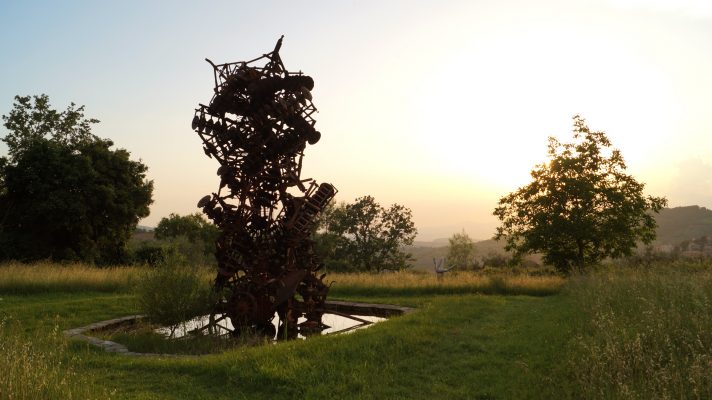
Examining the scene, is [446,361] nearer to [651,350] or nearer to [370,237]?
[651,350]

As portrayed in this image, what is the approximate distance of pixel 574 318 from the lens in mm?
10727

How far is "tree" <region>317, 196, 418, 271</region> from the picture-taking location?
3873cm

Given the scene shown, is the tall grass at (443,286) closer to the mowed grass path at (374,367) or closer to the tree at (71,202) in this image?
the mowed grass path at (374,367)

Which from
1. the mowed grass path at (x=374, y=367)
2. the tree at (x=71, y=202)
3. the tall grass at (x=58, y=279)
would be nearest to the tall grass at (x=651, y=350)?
the mowed grass path at (x=374, y=367)

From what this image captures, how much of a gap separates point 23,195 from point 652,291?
1238 inches

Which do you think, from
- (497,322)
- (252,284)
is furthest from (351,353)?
(497,322)

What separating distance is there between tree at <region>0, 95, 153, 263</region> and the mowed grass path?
19.7 meters

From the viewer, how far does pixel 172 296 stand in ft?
36.4

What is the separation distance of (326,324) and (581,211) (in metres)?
14.4

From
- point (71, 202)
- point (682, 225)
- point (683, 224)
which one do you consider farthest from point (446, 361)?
point (683, 224)

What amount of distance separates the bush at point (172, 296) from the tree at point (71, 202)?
2003cm

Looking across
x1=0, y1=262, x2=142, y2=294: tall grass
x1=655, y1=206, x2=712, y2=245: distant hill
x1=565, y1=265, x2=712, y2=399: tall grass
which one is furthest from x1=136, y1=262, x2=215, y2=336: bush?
x1=655, y1=206, x2=712, y2=245: distant hill

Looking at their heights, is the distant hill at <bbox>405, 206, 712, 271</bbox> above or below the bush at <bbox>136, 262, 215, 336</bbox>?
Answer: above

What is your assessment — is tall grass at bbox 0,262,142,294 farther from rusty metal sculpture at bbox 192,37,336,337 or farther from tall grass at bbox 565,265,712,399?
tall grass at bbox 565,265,712,399
